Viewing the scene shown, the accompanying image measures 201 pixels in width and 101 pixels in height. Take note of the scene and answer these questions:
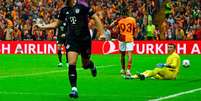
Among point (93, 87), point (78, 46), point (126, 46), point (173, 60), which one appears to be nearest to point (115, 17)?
point (126, 46)

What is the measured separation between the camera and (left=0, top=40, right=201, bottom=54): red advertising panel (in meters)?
38.4

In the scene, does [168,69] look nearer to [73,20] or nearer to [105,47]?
[73,20]

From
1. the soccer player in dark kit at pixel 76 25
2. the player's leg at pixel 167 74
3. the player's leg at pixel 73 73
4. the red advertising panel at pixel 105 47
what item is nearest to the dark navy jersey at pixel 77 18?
the soccer player in dark kit at pixel 76 25

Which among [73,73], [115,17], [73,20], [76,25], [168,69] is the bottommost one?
[168,69]

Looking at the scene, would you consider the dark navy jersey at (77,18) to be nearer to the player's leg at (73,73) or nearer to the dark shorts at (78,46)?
the dark shorts at (78,46)

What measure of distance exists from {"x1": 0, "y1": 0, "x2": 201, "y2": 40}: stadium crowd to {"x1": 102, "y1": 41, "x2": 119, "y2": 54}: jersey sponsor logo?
0.42 meters

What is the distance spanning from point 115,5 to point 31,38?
6.56 metres

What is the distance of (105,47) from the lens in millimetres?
39688

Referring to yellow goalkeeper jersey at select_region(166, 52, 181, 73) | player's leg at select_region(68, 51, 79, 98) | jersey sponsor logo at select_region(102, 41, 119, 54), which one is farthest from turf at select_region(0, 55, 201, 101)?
jersey sponsor logo at select_region(102, 41, 119, 54)

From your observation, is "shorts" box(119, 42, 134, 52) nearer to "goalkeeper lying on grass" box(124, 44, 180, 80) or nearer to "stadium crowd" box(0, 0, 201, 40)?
"goalkeeper lying on grass" box(124, 44, 180, 80)

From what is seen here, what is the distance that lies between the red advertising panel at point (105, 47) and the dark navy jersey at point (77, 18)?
24.5 m

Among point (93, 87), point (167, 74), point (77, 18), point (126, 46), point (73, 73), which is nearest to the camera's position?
point (73, 73)

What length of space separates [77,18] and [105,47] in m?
25.7

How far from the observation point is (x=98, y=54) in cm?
3938
